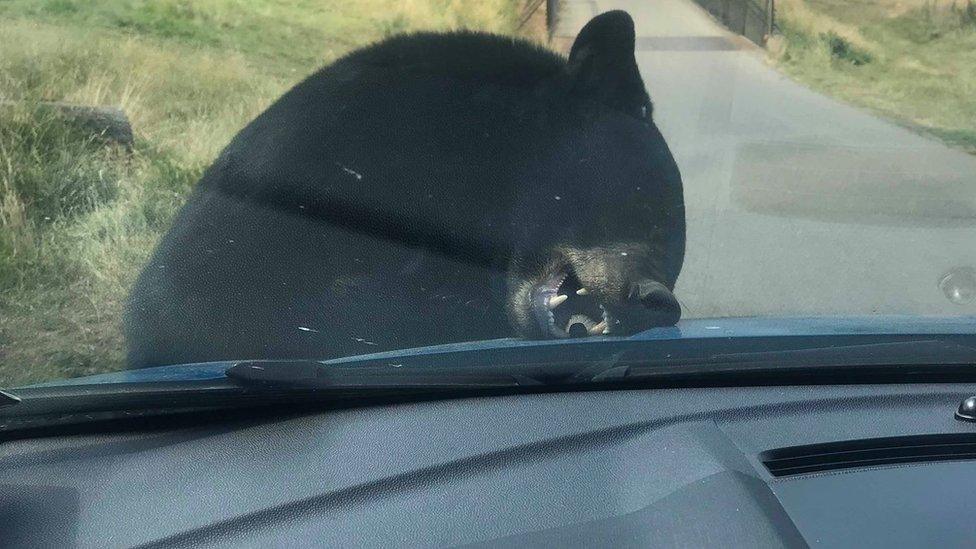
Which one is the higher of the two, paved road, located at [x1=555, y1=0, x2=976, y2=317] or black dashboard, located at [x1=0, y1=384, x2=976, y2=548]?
black dashboard, located at [x1=0, y1=384, x2=976, y2=548]

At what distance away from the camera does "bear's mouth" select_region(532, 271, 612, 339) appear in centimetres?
333

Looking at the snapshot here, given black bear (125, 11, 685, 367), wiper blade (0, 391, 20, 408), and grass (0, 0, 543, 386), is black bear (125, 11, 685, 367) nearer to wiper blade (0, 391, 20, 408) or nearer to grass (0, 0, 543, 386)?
grass (0, 0, 543, 386)

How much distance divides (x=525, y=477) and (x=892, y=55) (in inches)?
524

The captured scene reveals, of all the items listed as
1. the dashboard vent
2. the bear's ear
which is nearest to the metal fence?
the bear's ear

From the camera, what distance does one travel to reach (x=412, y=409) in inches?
98.6

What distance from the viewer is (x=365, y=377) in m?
2.47

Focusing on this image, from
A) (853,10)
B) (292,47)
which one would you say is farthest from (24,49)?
(853,10)

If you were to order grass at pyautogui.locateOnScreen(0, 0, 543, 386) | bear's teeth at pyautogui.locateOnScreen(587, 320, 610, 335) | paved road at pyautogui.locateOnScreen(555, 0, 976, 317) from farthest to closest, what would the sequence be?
paved road at pyautogui.locateOnScreen(555, 0, 976, 317) < grass at pyautogui.locateOnScreen(0, 0, 543, 386) < bear's teeth at pyautogui.locateOnScreen(587, 320, 610, 335)

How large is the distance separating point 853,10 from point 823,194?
203 inches

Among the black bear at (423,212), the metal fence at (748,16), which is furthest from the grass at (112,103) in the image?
the metal fence at (748,16)

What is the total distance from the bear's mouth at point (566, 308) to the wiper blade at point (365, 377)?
786 millimetres

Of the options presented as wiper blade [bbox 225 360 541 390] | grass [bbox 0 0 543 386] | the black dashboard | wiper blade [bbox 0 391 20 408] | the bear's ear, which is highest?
the bear's ear

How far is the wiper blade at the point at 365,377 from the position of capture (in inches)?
95.1

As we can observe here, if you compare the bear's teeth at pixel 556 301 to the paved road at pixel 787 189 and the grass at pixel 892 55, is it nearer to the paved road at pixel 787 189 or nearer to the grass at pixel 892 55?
the paved road at pixel 787 189
